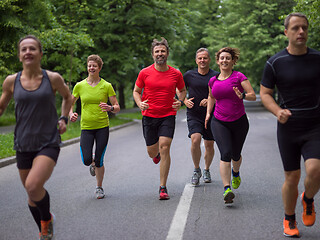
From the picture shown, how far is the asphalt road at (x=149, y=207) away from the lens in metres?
4.52

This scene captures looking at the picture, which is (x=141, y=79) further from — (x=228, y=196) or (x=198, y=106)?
(x=228, y=196)

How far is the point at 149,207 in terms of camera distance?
5.54m

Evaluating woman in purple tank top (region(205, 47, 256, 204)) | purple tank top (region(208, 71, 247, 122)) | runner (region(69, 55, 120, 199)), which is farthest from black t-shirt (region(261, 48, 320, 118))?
runner (region(69, 55, 120, 199))

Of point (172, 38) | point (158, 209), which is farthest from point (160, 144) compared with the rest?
point (172, 38)

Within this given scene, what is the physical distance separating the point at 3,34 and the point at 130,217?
942 centimetres

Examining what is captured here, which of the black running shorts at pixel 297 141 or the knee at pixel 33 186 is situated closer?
the knee at pixel 33 186

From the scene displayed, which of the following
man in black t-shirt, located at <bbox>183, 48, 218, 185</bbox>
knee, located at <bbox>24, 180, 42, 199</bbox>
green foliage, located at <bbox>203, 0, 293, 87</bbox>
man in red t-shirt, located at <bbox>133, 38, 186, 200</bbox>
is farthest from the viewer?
green foliage, located at <bbox>203, 0, 293, 87</bbox>

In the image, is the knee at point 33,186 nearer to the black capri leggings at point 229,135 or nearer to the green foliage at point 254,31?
the black capri leggings at point 229,135

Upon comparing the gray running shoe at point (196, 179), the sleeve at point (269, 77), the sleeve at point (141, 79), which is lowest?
the gray running shoe at point (196, 179)

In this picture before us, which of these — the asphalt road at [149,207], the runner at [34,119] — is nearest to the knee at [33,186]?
the runner at [34,119]

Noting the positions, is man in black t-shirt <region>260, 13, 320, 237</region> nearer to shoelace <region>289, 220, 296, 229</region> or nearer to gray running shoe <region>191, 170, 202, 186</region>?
shoelace <region>289, 220, 296, 229</region>

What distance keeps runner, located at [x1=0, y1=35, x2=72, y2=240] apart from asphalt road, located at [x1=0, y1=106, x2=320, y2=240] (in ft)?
2.73

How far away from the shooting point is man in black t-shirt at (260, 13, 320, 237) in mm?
4047

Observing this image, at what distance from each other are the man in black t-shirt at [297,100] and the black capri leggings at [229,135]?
4.62ft
